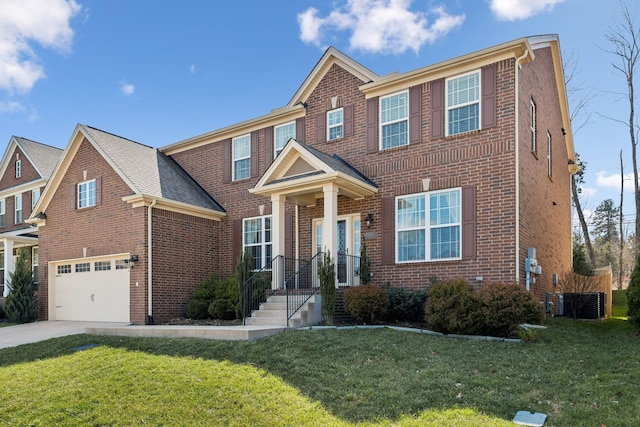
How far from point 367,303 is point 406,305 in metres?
1.03

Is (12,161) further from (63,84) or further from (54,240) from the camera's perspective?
(54,240)

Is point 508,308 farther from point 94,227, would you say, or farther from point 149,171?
point 94,227

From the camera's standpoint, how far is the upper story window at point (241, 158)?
15773 mm

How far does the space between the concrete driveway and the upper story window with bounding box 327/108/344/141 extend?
26.7ft

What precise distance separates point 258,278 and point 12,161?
18.3 meters

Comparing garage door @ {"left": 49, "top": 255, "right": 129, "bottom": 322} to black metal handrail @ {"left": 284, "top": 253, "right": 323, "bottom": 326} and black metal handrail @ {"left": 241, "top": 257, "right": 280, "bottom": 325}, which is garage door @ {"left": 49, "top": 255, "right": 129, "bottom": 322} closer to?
black metal handrail @ {"left": 241, "top": 257, "right": 280, "bottom": 325}

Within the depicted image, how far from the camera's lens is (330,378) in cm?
668

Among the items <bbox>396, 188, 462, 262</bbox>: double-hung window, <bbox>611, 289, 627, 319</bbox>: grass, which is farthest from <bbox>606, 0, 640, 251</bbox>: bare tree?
<bbox>396, 188, 462, 262</bbox>: double-hung window

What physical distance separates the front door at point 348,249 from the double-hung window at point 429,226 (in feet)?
4.12

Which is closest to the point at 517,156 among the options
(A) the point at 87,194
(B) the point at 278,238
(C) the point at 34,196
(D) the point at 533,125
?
(D) the point at 533,125

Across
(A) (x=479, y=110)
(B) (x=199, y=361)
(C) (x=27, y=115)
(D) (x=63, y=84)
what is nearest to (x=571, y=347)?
(A) (x=479, y=110)

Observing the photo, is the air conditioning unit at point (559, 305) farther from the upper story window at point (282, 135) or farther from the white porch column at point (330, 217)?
the upper story window at point (282, 135)

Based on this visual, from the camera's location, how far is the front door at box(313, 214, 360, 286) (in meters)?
12.6

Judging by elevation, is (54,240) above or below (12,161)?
below
